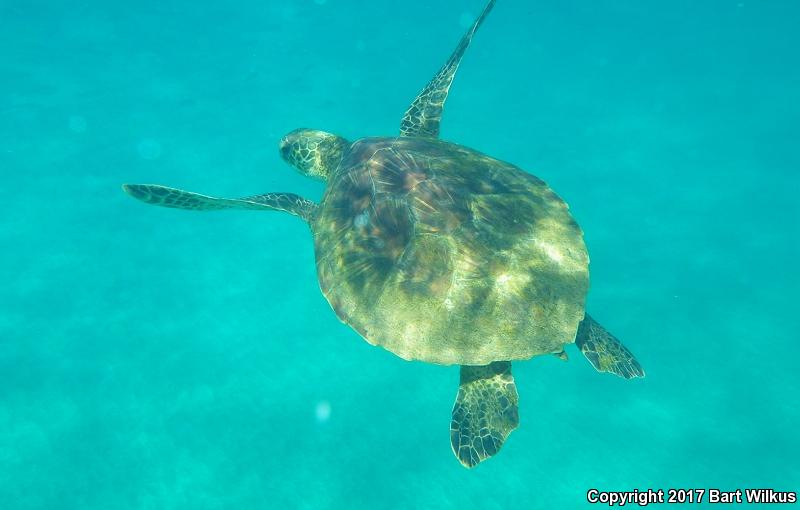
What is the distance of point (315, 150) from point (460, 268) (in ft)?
13.7

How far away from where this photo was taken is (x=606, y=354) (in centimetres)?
499

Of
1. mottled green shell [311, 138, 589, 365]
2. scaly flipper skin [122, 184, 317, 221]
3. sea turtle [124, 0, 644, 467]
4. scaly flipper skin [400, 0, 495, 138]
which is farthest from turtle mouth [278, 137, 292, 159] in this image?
mottled green shell [311, 138, 589, 365]

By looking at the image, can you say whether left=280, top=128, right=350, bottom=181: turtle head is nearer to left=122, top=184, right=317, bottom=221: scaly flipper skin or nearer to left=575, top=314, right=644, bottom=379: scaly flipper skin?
left=122, top=184, right=317, bottom=221: scaly flipper skin

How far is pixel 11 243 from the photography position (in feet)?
33.3

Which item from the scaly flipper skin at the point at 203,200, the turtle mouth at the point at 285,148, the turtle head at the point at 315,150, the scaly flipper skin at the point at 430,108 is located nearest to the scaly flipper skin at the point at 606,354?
the scaly flipper skin at the point at 203,200

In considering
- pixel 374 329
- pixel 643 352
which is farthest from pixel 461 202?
pixel 643 352

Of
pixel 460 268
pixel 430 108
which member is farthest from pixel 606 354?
pixel 430 108

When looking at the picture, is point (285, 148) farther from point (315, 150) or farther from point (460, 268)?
point (460, 268)

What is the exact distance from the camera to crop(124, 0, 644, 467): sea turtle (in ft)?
13.2

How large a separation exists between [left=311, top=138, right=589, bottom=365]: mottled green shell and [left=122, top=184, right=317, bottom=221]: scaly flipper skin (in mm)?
1417

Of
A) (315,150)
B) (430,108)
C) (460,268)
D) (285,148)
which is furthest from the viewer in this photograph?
(430,108)

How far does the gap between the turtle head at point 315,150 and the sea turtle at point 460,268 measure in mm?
1653

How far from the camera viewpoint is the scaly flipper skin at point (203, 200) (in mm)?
5237

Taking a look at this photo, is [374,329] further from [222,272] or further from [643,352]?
[222,272]
